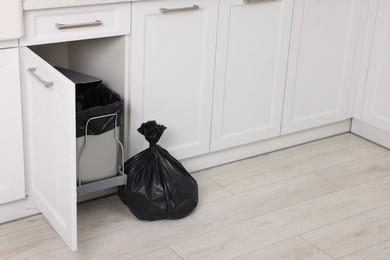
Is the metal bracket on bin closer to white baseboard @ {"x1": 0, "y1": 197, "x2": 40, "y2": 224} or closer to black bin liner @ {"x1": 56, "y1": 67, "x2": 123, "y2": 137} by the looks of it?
black bin liner @ {"x1": 56, "y1": 67, "x2": 123, "y2": 137}

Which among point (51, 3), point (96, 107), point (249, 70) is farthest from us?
point (249, 70)

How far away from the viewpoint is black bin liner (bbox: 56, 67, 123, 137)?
265cm

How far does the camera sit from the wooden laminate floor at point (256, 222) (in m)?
2.63

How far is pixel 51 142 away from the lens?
96.7 inches

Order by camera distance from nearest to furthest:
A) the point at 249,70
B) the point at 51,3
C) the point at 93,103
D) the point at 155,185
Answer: the point at 51,3 < the point at 155,185 < the point at 93,103 < the point at 249,70

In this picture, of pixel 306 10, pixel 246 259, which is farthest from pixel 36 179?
pixel 306 10

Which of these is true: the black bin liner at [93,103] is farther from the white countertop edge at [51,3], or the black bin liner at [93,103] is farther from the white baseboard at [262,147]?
the white baseboard at [262,147]

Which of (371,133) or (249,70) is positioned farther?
(371,133)

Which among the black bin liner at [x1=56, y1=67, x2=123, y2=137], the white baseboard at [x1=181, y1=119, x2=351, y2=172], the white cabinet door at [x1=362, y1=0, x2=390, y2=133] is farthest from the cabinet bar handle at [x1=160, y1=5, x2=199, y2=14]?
the white cabinet door at [x1=362, y1=0, x2=390, y2=133]

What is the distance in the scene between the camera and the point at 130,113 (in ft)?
9.42

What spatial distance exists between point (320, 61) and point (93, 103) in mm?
1148

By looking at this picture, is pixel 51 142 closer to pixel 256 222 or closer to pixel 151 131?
pixel 151 131

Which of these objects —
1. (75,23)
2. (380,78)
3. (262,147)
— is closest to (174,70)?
(75,23)

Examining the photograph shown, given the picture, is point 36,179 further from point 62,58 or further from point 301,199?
point 301,199
